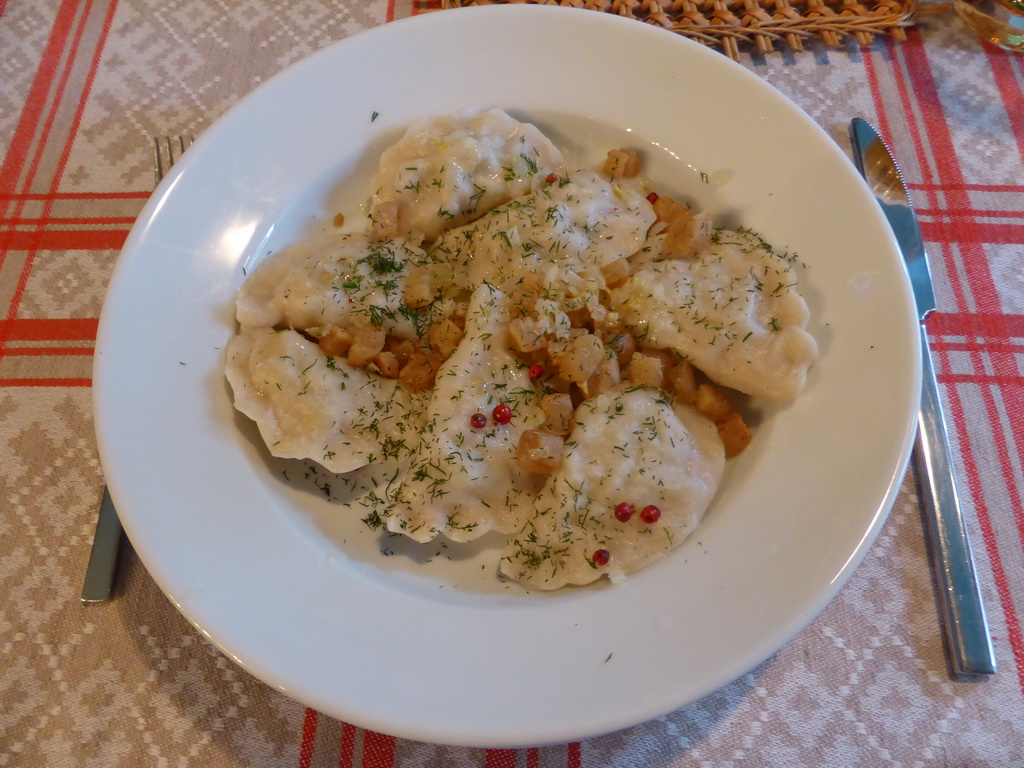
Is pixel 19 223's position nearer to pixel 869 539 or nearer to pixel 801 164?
pixel 801 164

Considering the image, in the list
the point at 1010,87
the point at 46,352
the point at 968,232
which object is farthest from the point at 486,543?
the point at 1010,87

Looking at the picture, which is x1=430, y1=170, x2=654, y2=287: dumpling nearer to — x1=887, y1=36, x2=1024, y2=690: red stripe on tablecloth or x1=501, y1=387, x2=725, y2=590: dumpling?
x1=501, y1=387, x2=725, y2=590: dumpling

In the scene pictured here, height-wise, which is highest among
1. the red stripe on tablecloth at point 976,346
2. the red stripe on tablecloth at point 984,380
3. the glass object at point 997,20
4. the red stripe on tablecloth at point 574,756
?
the glass object at point 997,20

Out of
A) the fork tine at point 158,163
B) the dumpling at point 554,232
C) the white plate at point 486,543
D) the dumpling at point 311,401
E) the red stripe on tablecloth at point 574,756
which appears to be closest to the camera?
the white plate at point 486,543

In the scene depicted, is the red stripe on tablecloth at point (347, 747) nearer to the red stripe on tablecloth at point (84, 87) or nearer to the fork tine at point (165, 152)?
the fork tine at point (165, 152)

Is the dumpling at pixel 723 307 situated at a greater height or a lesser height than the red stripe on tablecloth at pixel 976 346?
greater

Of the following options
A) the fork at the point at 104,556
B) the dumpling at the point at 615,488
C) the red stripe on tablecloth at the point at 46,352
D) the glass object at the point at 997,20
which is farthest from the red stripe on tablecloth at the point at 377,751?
the glass object at the point at 997,20

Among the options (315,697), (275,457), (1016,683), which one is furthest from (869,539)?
(275,457)
